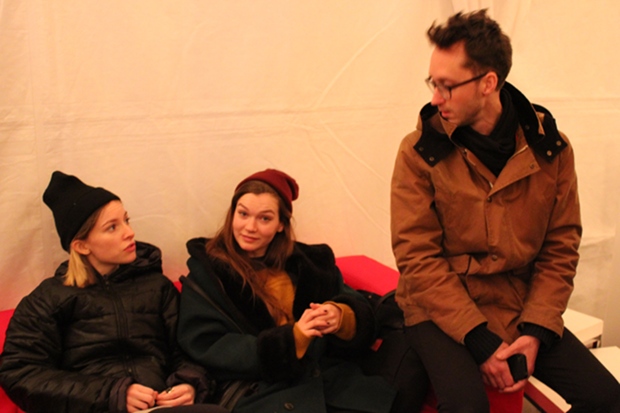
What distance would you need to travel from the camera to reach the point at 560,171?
186cm

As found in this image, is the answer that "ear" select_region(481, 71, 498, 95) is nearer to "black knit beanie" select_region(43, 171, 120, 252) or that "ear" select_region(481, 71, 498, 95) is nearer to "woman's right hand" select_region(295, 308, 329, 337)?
"woman's right hand" select_region(295, 308, 329, 337)

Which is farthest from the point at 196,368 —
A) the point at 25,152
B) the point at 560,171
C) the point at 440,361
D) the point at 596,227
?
the point at 596,227

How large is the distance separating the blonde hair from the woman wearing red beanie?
0.31m

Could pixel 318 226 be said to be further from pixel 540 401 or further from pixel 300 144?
pixel 540 401

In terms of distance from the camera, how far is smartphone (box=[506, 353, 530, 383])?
1702 mm

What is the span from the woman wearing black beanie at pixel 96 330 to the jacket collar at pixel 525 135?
99cm

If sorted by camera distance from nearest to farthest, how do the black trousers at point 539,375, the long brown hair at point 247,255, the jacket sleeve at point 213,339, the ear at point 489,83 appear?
the black trousers at point 539,375 → the ear at point 489,83 → the jacket sleeve at point 213,339 → the long brown hair at point 247,255

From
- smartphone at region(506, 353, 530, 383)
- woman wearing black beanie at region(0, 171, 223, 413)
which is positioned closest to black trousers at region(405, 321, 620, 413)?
smartphone at region(506, 353, 530, 383)

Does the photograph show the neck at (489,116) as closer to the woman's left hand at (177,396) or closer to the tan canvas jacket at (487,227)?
the tan canvas jacket at (487,227)

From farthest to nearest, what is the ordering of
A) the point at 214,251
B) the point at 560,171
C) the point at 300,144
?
the point at 300,144, the point at 214,251, the point at 560,171

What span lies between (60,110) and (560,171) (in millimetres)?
1711

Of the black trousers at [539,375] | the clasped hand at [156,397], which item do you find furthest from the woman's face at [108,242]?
the black trousers at [539,375]

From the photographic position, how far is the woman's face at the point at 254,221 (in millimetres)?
2051

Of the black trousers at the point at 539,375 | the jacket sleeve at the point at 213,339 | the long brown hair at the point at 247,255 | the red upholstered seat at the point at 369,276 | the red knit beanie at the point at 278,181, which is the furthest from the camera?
the red upholstered seat at the point at 369,276
